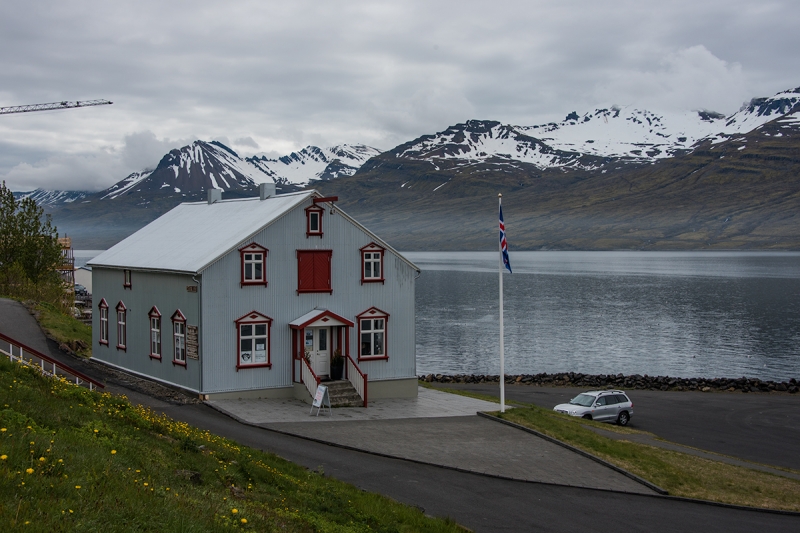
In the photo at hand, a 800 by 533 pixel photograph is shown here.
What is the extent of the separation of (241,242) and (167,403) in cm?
689

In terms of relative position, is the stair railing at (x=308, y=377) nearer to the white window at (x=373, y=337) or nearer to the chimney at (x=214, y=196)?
the white window at (x=373, y=337)

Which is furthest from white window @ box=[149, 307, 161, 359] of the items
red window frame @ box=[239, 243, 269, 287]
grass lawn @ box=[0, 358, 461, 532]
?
grass lawn @ box=[0, 358, 461, 532]

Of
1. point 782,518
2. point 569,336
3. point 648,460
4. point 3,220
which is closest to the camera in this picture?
point 782,518

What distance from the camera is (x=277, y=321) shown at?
31562 mm

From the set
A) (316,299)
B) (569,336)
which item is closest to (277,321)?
(316,299)

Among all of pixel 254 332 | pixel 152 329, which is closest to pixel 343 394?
pixel 254 332

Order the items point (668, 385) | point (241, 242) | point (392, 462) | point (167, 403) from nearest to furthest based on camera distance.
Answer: point (392, 462), point (167, 403), point (241, 242), point (668, 385)

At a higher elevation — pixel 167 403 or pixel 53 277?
pixel 53 277

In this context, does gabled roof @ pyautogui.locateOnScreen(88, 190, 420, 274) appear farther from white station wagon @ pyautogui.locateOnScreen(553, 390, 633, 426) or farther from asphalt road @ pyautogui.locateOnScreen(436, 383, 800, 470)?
asphalt road @ pyautogui.locateOnScreen(436, 383, 800, 470)

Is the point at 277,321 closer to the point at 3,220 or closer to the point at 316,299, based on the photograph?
the point at 316,299

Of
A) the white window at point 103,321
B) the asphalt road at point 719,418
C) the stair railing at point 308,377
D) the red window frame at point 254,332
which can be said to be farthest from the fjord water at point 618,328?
the red window frame at point 254,332

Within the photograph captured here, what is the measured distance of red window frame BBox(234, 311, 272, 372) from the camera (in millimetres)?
30516

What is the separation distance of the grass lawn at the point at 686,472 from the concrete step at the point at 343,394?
6.23 meters

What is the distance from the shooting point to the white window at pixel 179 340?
31156 millimetres
